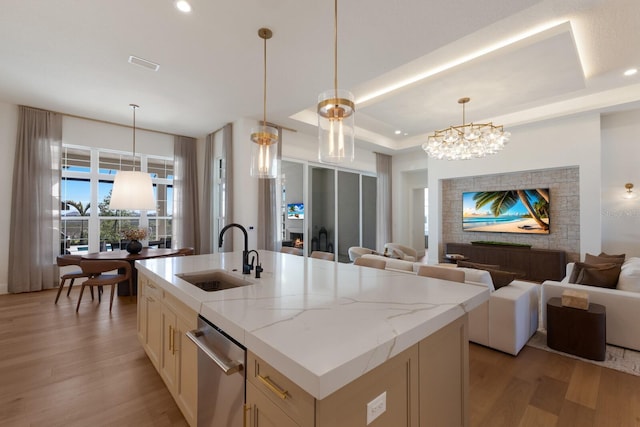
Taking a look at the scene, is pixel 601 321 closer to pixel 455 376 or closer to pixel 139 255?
pixel 455 376

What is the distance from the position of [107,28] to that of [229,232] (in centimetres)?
333

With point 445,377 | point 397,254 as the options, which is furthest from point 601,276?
point 445,377

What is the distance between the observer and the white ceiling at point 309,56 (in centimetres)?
250

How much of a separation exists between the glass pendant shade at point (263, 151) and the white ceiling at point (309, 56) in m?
1.06

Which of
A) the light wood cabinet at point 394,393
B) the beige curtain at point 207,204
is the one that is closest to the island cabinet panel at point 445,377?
the light wood cabinet at point 394,393

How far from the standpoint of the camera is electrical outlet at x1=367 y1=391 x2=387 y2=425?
95cm

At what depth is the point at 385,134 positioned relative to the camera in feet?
22.9

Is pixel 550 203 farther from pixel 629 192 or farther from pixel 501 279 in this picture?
pixel 501 279

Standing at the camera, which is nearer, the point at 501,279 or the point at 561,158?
the point at 501,279

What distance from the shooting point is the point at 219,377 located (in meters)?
1.27

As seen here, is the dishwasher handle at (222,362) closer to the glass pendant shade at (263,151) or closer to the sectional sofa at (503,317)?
Answer: the glass pendant shade at (263,151)

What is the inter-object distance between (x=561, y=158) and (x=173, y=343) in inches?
269

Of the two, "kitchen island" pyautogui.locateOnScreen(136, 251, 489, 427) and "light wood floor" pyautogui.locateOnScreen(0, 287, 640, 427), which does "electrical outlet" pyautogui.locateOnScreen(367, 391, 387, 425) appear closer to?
"kitchen island" pyautogui.locateOnScreen(136, 251, 489, 427)

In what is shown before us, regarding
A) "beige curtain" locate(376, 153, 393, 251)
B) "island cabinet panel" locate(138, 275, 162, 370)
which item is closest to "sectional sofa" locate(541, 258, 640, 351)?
"island cabinet panel" locate(138, 275, 162, 370)
